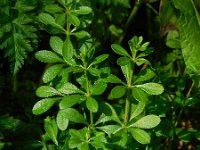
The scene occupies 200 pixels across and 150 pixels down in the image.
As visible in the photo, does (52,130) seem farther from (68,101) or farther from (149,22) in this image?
(149,22)

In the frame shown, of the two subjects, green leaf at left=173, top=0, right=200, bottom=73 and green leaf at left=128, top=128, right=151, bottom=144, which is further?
green leaf at left=173, top=0, right=200, bottom=73

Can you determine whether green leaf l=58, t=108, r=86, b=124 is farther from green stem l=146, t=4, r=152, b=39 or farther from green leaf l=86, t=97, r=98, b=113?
green stem l=146, t=4, r=152, b=39

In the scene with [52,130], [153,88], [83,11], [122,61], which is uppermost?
[83,11]

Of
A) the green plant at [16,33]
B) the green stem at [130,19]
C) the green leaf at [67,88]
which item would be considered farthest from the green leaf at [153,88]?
the green stem at [130,19]

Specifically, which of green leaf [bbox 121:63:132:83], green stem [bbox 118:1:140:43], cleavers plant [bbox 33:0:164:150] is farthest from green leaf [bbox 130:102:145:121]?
green stem [bbox 118:1:140:43]

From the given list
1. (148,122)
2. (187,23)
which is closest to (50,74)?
(148,122)

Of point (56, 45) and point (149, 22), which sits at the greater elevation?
point (56, 45)

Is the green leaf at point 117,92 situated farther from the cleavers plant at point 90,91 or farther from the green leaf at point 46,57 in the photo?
the green leaf at point 46,57
